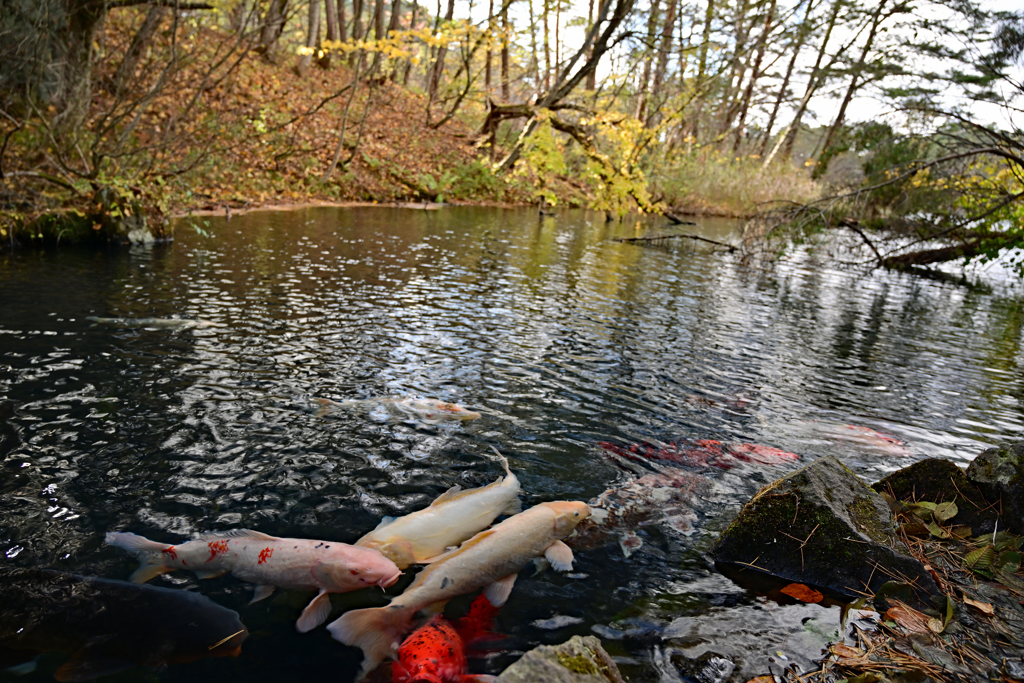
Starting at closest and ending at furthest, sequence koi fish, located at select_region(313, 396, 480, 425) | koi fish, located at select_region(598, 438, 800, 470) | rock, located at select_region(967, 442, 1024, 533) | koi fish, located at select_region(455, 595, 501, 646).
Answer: koi fish, located at select_region(455, 595, 501, 646), rock, located at select_region(967, 442, 1024, 533), koi fish, located at select_region(598, 438, 800, 470), koi fish, located at select_region(313, 396, 480, 425)

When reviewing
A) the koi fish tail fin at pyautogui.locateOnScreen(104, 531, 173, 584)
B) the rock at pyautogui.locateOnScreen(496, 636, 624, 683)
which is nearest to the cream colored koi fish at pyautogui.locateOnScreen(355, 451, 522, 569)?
the koi fish tail fin at pyautogui.locateOnScreen(104, 531, 173, 584)

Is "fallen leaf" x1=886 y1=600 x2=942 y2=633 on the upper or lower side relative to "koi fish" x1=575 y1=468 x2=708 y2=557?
upper

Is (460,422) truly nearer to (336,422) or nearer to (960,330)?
(336,422)

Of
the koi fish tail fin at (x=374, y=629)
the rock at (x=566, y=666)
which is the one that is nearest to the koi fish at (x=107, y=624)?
the koi fish tail fin at (x=374, y=629)

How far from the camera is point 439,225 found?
68.7ft

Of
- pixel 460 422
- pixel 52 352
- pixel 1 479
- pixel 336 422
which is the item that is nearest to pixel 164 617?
pixel 1 479

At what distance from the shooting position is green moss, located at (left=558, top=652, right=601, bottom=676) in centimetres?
267

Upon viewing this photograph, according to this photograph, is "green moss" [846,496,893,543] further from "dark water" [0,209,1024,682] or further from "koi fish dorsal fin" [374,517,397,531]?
"koi fish dorsal fin" [374,517,397,531]

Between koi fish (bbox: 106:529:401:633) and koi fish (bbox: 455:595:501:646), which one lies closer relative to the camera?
koi fish (bbox: 455:595:501:646)

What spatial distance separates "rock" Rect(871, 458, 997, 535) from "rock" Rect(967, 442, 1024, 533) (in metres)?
0.05

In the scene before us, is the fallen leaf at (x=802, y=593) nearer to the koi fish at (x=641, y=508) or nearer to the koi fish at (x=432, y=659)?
the koi fish at (x=641, y=508)

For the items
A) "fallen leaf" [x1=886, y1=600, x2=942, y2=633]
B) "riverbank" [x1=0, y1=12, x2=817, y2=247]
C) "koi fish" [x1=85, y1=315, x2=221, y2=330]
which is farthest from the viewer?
"riverbank" [x1=0, y1=12, x2=817, y2=247]

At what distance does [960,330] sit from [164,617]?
588 inches

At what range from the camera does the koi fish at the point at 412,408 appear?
6.05 meters
